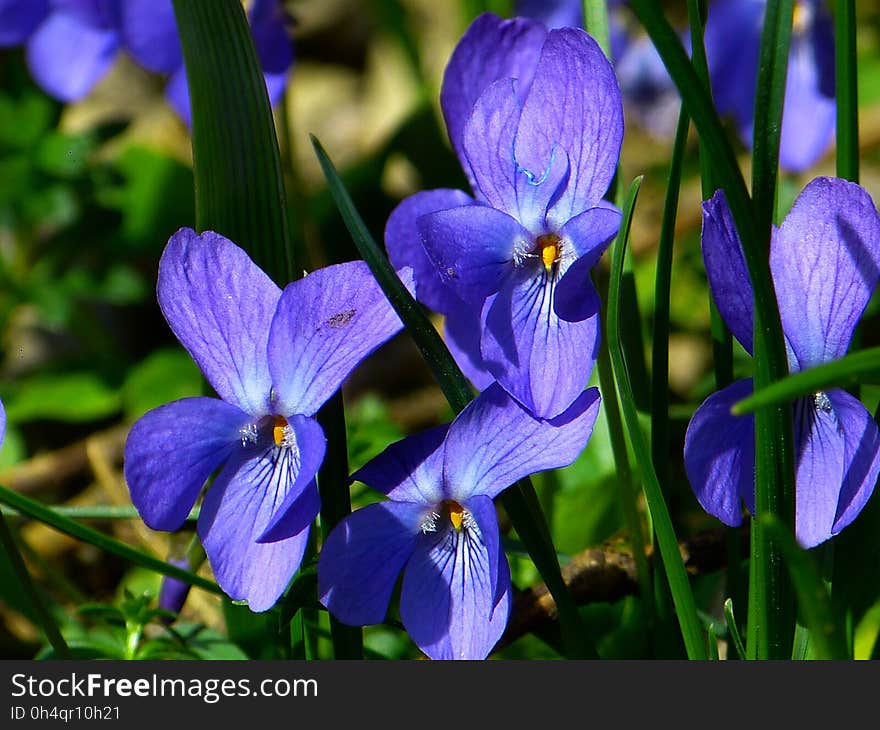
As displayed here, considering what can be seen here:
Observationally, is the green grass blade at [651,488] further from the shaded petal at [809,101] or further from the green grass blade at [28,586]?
the shaded petal at [809,101]

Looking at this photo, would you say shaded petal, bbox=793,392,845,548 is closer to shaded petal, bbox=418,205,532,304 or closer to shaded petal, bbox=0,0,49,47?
shaded petal, bbox=418,205,532,304

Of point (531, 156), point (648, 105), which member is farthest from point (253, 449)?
A: point (648, 105)

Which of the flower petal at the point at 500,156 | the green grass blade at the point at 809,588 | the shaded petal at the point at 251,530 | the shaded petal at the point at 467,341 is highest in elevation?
the flower petal at the point at 500,156

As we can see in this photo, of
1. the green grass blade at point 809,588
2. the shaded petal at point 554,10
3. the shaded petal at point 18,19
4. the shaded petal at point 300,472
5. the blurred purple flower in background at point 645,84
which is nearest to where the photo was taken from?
the green grass blade at point 809,588

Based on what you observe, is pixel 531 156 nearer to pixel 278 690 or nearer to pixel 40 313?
pixel 278 690

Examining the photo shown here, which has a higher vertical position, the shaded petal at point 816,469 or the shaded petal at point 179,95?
the shaded petal at point 179,95

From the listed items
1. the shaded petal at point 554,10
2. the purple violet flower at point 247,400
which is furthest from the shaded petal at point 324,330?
the shaded petal at point 554,10

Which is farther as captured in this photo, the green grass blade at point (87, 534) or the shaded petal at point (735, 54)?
the shaded petal at point (735, 54)

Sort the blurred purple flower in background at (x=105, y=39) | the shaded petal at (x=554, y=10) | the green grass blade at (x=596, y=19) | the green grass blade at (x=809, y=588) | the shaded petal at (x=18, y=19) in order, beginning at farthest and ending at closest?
the shaded petal at (x=554, y=10)
the shaded petal at (x=18, y=19)
the blurred purple flower in background at (x=105, y=39)
the green grass blade at (x=596, y=19)
the green grass blade at (x=809, y=588)
